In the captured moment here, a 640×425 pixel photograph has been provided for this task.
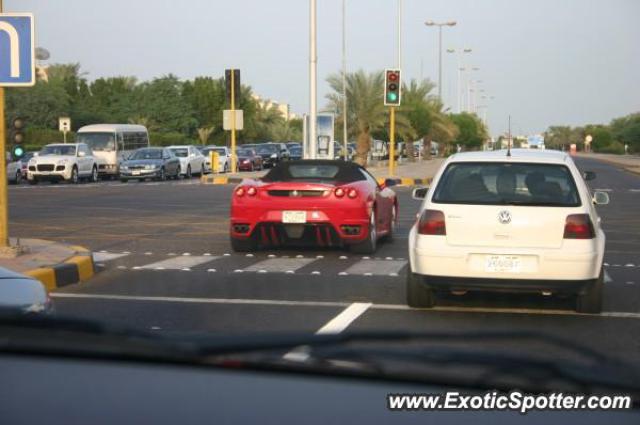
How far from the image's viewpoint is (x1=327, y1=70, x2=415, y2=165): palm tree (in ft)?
178

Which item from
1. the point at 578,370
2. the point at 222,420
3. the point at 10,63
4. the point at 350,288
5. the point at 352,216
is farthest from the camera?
the point at 352,216

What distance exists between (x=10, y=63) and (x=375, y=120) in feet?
142

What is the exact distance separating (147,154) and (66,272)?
3369 centimetres

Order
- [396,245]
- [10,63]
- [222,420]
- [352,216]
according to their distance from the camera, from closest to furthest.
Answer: [222,420] < [10,63] < [352,216] < [396,245]

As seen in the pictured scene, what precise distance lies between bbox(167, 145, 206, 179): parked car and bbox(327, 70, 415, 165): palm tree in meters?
8.54

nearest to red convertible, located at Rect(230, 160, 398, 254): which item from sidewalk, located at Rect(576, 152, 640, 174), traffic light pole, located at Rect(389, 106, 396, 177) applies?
traffic light pole, located at Rect(389, 106, 396, 177)

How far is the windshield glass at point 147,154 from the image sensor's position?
1729 inches

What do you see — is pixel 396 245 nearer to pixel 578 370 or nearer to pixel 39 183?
pixel 578 370

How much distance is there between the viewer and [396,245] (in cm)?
1509

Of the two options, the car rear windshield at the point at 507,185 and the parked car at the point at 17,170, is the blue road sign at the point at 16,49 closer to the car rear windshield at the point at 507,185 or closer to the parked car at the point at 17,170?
the car rear windshield at the point at 507,185

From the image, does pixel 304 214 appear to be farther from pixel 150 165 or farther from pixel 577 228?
pixel 150 165

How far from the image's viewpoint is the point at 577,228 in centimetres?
862

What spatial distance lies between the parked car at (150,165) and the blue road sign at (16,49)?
30949 mm

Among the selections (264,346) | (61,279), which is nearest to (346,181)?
(61,279)
